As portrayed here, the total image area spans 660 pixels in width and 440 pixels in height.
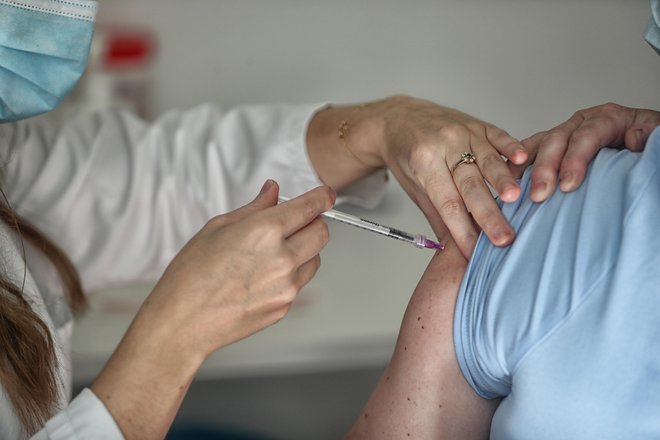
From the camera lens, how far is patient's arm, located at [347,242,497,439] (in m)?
0.92

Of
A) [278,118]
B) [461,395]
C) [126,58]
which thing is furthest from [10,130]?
[461,395]

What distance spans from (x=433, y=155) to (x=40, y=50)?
0.51m

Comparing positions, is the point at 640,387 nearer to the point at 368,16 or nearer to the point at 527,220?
the point at 527,220

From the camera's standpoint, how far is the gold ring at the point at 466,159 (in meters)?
1.01

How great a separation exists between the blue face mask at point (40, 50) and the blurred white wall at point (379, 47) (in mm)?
726

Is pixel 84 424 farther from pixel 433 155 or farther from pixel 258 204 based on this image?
pixel 433 155

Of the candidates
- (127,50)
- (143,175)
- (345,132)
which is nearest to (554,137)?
(345,132)

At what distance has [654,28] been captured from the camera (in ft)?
3.01

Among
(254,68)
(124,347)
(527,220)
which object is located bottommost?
(124,347)

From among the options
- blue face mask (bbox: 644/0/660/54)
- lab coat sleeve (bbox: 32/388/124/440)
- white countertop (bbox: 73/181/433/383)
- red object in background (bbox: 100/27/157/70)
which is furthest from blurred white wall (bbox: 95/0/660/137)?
lab coat sleeve (bbox: 32/388/124/440)

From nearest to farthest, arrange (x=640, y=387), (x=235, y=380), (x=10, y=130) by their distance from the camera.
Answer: (x=640, y=387) < (x=10, y=130) < (x=235, y=380)

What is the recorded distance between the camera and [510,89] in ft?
5.79

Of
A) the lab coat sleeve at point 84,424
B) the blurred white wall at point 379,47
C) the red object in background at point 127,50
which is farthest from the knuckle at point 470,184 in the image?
the red object in background at point 127,50

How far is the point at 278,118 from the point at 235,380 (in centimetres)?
81
